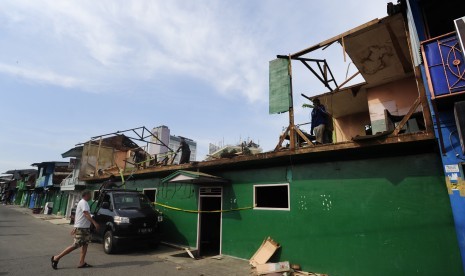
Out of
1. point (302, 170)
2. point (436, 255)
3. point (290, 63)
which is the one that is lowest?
point (436, 255)

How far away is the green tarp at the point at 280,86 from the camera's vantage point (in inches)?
332

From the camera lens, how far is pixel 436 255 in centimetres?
540

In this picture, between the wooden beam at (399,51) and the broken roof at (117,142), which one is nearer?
the wooden beam at (399,51)

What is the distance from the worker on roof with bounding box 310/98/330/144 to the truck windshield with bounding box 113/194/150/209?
287 inches

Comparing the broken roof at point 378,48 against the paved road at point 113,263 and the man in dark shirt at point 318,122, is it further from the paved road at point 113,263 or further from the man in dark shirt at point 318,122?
the paved road at point 113,263

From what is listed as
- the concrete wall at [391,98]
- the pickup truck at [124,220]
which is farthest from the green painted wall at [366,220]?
the pickup truck at [124,220]

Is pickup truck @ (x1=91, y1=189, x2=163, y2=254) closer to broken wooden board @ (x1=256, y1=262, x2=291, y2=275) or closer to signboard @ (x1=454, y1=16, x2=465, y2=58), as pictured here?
broken wooden board @ (x1=256, y1=262, x2=291, y2=275)

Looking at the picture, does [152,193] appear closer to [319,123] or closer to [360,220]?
[319,123]

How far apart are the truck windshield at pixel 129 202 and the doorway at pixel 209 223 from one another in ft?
7.60

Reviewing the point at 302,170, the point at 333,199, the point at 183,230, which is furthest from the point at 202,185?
the point at 333,199

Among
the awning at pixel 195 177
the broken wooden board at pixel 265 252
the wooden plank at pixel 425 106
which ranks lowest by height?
the broken wooden board at pixel 265 252

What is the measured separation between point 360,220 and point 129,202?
8.37 metres

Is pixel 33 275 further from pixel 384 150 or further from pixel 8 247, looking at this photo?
pixel 384 150

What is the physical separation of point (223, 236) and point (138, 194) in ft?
14.1
